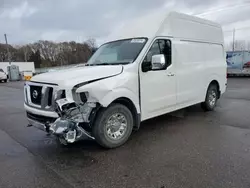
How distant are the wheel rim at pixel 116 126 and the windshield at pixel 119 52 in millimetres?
1129

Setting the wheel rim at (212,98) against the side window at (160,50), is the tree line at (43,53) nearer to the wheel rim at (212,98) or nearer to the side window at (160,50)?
the wheel rim at (212,98)

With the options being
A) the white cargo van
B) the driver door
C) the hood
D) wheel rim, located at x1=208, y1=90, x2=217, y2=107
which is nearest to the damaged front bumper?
the white cargo van

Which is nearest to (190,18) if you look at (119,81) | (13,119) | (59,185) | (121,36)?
(121,36)

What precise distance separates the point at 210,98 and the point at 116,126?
3870 mm

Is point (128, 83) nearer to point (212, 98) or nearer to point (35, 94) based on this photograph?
point (35, 94)

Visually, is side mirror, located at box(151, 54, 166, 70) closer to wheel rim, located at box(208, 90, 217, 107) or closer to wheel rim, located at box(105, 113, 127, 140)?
wheel rim, located at box(105, 113, 127, 140)

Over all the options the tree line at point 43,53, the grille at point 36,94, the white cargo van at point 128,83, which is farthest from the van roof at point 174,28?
the tree line at point 43,53

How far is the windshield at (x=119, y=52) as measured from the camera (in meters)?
4.68

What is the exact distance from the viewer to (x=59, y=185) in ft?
9.91

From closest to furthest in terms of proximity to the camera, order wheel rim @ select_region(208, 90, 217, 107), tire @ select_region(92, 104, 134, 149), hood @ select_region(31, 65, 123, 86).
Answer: hood @ select_region(31, 65, 123, 86)
tire @ select_region(92, 104, 134, 149)
wheel rim @ select_region(208, 90, 217, 107)

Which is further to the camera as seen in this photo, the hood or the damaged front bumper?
the hood

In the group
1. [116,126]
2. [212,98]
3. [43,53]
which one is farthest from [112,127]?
[43,53]

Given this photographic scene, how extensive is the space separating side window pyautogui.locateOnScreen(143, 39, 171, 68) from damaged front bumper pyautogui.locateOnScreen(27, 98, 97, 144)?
5.38 ft

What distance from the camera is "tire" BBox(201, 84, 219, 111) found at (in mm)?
6779
